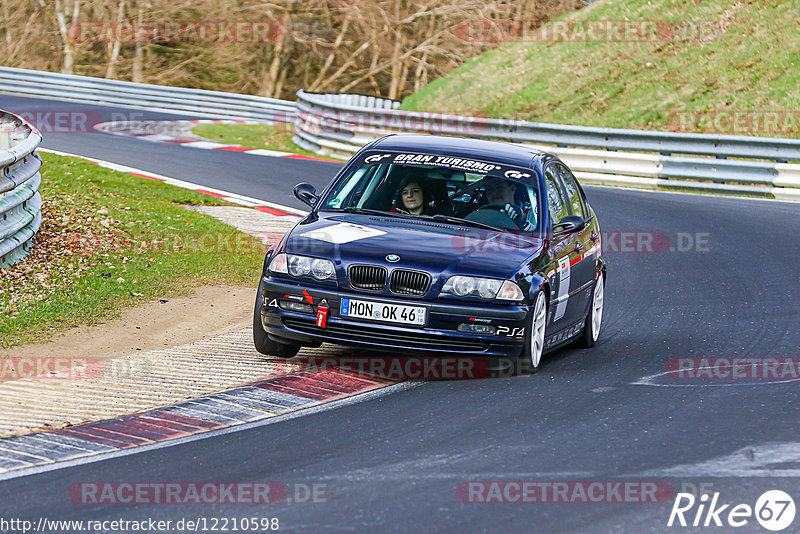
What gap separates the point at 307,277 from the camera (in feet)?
26.9

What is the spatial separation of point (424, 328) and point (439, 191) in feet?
5.34

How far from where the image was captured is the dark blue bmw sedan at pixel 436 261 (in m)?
8.02

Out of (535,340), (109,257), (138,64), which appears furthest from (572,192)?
(138,64)

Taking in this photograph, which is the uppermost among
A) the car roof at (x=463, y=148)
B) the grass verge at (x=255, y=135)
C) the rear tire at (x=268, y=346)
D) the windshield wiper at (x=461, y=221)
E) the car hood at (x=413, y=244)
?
the car roof at (x=463, y=148)

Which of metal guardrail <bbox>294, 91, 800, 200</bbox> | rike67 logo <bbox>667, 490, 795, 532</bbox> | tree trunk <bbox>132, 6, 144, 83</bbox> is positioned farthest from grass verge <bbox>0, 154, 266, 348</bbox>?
tree trunk <bbox>132, 6, 144, 83</bbox>

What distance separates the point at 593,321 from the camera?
32.3 feet

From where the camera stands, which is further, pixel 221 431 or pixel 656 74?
pixel 656 74

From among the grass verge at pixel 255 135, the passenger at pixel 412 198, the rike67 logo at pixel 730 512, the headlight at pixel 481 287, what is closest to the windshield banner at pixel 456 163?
the passenger at pixel 412 198

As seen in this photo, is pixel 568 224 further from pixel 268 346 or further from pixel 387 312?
pixel 268 346

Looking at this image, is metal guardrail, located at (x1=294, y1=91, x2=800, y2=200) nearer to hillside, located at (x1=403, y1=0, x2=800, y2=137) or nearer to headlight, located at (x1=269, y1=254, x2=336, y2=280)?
hillside, located at (x1=403, y1=0, x2=800, y2=137)

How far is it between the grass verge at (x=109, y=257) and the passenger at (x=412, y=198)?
284cm

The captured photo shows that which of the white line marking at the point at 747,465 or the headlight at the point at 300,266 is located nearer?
the white line marking at the point at 747,465

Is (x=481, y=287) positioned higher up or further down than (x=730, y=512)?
higher up

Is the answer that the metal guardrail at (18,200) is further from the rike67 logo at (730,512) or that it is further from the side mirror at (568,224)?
the rike67 logo at (730,512)
